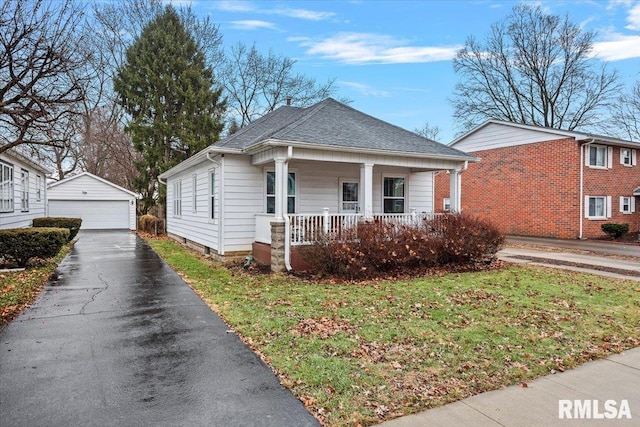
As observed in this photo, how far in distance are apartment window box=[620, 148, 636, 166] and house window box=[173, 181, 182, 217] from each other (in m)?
21.5

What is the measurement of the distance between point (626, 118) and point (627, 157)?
11.9 meters

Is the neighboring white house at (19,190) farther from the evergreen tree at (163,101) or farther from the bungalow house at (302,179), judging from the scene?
the evergreen tree at (163,101)

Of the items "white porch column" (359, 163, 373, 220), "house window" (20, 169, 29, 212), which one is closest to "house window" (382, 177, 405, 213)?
"white porch column" (359, 163, 373, 220)

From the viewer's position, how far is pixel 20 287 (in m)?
7.92

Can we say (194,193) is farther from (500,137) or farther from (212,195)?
(500,137)

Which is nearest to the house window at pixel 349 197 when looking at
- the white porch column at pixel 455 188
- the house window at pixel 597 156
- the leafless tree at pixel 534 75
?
the white porch column at pixel 455 188

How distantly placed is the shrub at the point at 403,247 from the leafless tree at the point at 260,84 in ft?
Answer: 76.6

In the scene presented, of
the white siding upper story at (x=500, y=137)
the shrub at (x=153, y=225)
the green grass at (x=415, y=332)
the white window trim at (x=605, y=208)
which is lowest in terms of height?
the green grass at (x=415, y=332)

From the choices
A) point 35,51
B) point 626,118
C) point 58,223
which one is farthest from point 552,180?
point 58,223

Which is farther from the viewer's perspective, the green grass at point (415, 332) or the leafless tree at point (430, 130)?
the leafless tree at point (430, 130)

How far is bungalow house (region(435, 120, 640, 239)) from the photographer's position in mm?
18578

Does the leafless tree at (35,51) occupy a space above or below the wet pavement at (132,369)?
above

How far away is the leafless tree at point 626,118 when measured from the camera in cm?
2933

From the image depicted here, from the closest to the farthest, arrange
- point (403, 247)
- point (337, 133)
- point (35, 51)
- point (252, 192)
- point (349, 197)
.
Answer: point (35, 51)
point (403, 247)
point (337, 133)
point (252, 192)
point (349, 197)
